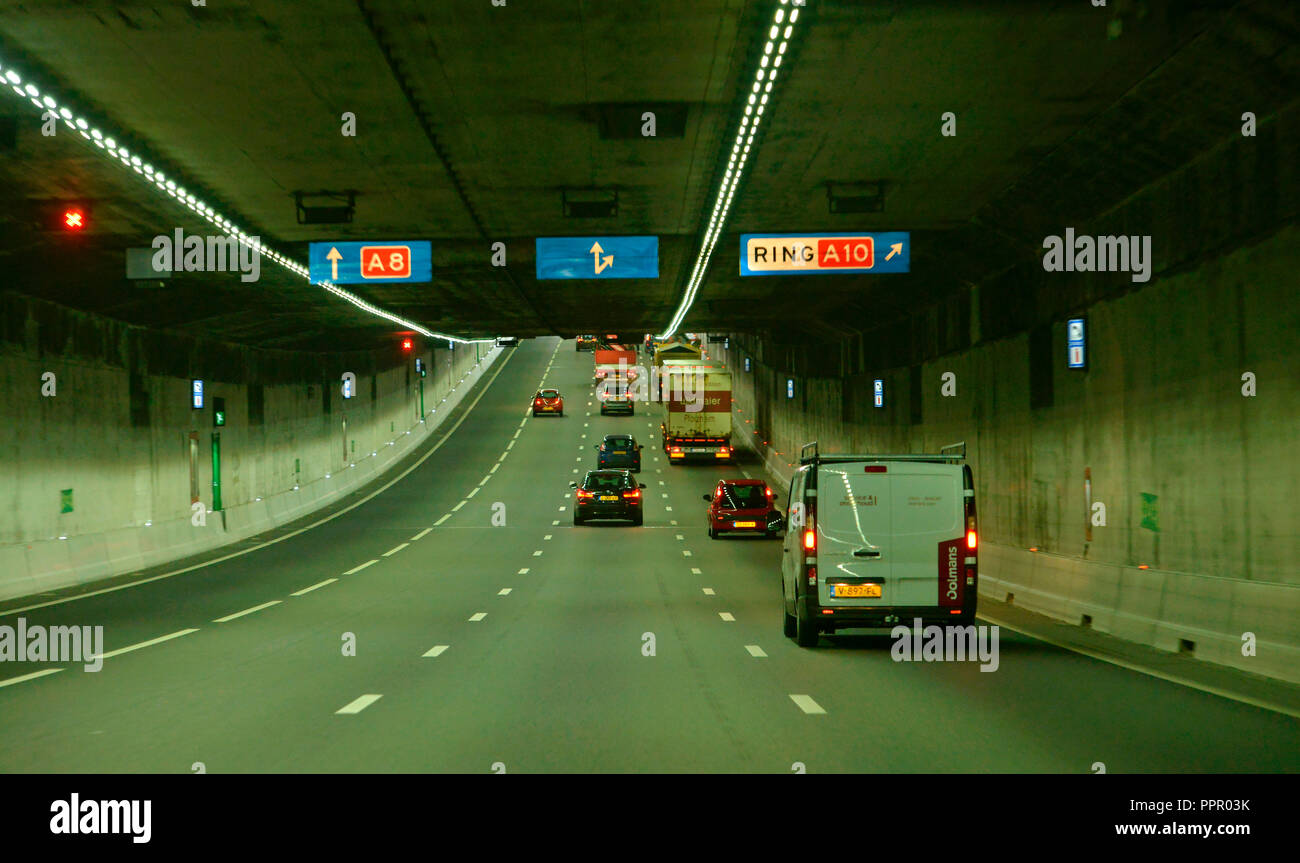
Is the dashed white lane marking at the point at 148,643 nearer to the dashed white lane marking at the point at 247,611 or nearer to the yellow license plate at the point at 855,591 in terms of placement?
the dashed white lane marking at the point at 247,611

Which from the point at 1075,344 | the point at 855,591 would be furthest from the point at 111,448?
the point at 855,591

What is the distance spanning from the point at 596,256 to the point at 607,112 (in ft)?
30.6

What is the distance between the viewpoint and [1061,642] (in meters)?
16.9

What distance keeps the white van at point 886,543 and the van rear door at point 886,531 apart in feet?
0.04

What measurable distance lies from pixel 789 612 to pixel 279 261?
15810mm

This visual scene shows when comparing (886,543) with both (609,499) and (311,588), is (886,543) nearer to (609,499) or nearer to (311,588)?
(311,588)

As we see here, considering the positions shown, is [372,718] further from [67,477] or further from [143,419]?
[143,419]

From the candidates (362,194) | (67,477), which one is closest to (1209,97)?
(362,194)

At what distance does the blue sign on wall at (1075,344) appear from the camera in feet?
70.0

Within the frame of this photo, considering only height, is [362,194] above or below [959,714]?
above

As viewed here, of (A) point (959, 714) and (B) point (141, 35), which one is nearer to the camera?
(A) point (959, 714)

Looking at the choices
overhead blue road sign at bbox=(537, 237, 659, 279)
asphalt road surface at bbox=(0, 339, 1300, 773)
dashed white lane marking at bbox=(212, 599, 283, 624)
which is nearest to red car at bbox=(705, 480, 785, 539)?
overhead blue road sign at bbox=(537, 237, 659, 279)

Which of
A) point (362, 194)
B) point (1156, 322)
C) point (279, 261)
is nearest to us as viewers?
point (1156, 322)

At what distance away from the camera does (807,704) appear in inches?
449
